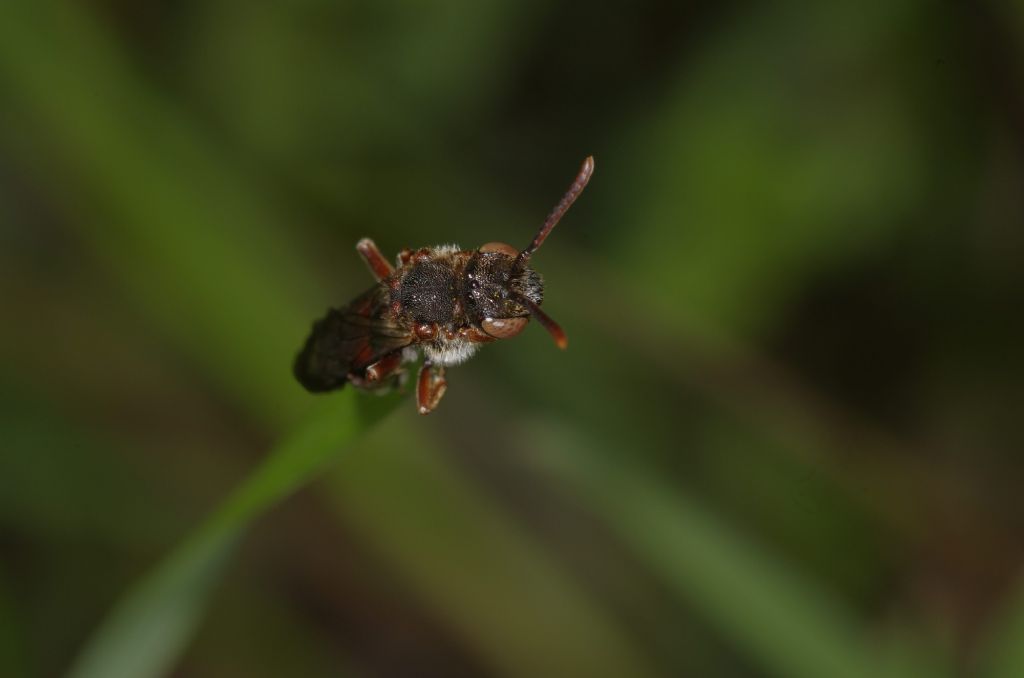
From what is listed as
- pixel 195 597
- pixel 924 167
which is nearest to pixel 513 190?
pixel 924 167

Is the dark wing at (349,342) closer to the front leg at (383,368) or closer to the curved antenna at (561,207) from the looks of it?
the front leg at (383,368)

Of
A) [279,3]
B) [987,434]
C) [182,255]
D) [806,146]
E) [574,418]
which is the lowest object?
[182,255]

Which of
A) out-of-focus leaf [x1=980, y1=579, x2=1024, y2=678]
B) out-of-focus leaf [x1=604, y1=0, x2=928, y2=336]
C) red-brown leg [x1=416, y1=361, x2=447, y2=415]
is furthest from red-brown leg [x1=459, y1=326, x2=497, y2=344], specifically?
out-of-focus leaf [x1=980, y1=579, x2=1024, y2=678]

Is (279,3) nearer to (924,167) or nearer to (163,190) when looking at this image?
(163,190)

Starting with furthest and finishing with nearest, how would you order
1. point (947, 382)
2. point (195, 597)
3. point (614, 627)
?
point (947, 382) < point (614, 627) < point (195, 597)

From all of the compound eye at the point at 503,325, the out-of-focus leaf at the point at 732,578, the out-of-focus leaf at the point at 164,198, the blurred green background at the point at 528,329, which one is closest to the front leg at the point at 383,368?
the compound eye at the point at 503,325

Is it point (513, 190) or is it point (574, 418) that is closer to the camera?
point (574, 418)
